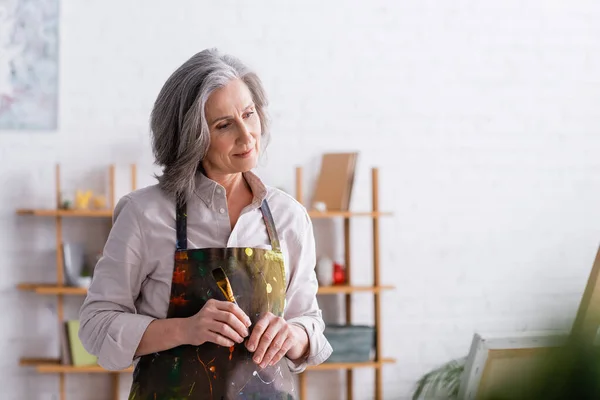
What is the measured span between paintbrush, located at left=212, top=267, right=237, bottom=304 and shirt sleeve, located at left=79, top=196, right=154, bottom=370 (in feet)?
0.48

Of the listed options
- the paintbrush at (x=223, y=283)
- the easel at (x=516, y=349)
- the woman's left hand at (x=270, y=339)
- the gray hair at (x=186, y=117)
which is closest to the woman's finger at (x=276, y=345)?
the woman's left hand at (x=270, y=339)

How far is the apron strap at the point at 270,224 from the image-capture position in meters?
1.69

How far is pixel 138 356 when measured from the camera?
5.24ft

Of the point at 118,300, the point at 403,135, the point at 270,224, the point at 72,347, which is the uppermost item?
the point at 403,135

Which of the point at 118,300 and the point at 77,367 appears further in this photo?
the point at 77,367

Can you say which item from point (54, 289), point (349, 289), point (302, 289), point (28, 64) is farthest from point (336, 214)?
point (302, 289)

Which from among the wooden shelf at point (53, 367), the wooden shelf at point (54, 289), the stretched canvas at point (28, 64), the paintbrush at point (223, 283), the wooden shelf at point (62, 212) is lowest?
the wooden shelf at point (53, 367)

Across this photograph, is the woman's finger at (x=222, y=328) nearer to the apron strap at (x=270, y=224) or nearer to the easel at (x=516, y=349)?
the apron strap at (x=270, y=224)

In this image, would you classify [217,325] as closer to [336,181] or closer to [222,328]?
[222,328]

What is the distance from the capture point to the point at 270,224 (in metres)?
1.71

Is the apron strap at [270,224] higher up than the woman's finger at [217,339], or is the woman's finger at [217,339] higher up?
the apron strap at [270,224]

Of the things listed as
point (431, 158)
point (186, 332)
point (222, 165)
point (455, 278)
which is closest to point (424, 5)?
point (431, 158)

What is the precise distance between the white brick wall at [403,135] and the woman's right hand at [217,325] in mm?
2533

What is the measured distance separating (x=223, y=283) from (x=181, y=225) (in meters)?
0.15
